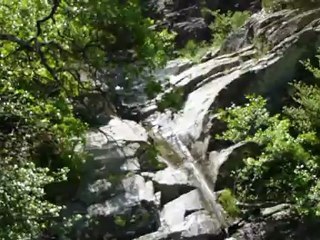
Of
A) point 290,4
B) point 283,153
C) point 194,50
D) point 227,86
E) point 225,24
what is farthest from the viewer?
point 225,24

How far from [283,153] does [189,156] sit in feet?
11.0

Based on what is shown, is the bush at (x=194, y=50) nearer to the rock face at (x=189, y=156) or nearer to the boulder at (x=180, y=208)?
the rock face at (x=189, y=156)

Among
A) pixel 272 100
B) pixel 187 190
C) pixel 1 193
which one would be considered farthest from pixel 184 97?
pixel 1 193

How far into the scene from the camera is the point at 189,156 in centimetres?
1394

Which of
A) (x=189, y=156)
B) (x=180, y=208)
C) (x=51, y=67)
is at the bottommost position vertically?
(x=180, y=208)

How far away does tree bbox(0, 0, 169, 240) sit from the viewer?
8586 millimetres

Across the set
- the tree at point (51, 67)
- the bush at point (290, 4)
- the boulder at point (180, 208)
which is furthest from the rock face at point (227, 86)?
the tree at point (51, 67)

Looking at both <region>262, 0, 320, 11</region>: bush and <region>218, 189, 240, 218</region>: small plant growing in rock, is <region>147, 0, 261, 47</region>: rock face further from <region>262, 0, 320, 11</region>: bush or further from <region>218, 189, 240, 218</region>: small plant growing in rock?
<region>218, 189, 240, 218</region>: small plant growing in rock

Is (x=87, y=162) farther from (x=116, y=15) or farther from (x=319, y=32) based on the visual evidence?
(x=319, y=32)

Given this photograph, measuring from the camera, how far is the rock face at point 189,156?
1069 cm

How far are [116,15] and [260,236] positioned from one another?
492 cm

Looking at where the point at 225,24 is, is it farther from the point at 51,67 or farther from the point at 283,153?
the point at 51,67

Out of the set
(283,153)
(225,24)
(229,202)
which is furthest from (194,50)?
(283,153)

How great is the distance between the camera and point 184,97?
16.3 meters
